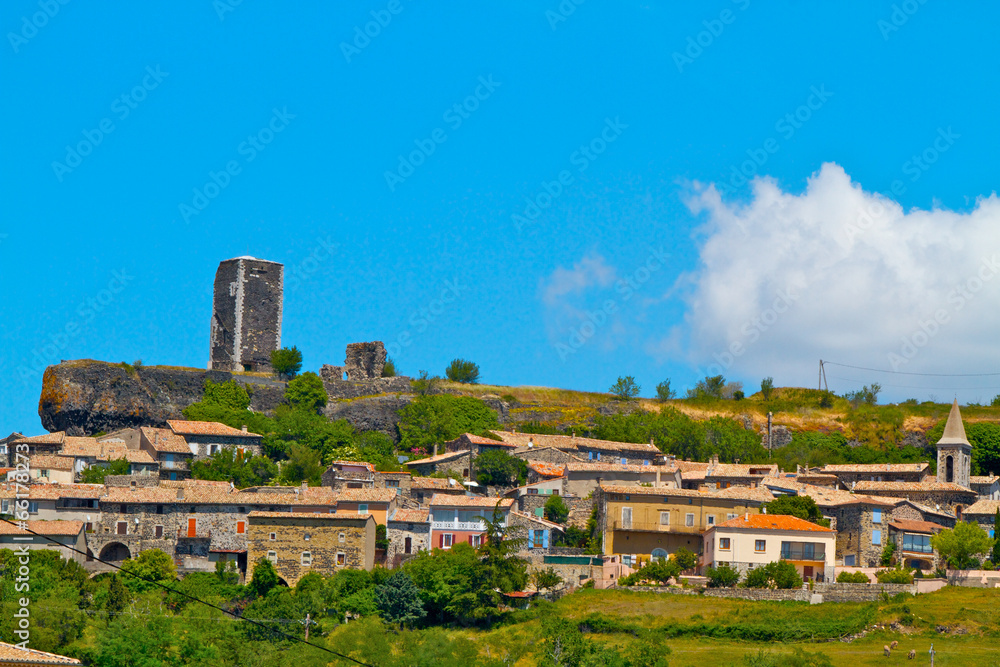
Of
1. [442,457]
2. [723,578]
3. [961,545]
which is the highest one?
[442,457]

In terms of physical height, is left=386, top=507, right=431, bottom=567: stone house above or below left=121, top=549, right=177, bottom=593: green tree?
above

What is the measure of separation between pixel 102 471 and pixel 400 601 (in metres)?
22.2

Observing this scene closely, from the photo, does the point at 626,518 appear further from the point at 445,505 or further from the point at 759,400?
the point at 759,400

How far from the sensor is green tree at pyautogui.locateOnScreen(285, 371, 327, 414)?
92.2 m

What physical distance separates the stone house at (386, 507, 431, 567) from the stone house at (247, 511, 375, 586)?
188 centimetres

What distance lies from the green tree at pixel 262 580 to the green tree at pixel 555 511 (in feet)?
49.0

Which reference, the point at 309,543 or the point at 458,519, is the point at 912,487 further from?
the point at 309,543

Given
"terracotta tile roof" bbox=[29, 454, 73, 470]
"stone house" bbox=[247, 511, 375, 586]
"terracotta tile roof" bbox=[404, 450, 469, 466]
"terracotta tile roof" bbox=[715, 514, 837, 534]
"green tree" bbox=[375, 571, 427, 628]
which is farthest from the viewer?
"terracotta tile roof" bbox=[404, 450, 469, 466]

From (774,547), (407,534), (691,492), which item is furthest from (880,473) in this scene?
(407,534)

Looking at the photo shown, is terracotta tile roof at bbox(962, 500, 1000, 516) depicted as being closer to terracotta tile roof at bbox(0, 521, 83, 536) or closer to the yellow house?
the yellow house

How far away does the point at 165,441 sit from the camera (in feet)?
264

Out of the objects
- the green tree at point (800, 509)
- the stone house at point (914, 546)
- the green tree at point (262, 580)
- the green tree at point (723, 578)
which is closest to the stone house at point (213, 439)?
the green tree at point (262, 580)

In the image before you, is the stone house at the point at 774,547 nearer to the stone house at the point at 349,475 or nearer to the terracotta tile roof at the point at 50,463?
the stone house at the point at 349,475

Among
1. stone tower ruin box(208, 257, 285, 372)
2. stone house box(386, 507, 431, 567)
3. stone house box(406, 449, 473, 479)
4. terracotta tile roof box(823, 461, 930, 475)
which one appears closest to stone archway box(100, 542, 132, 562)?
stone house box(386, 507, 431, 567)
